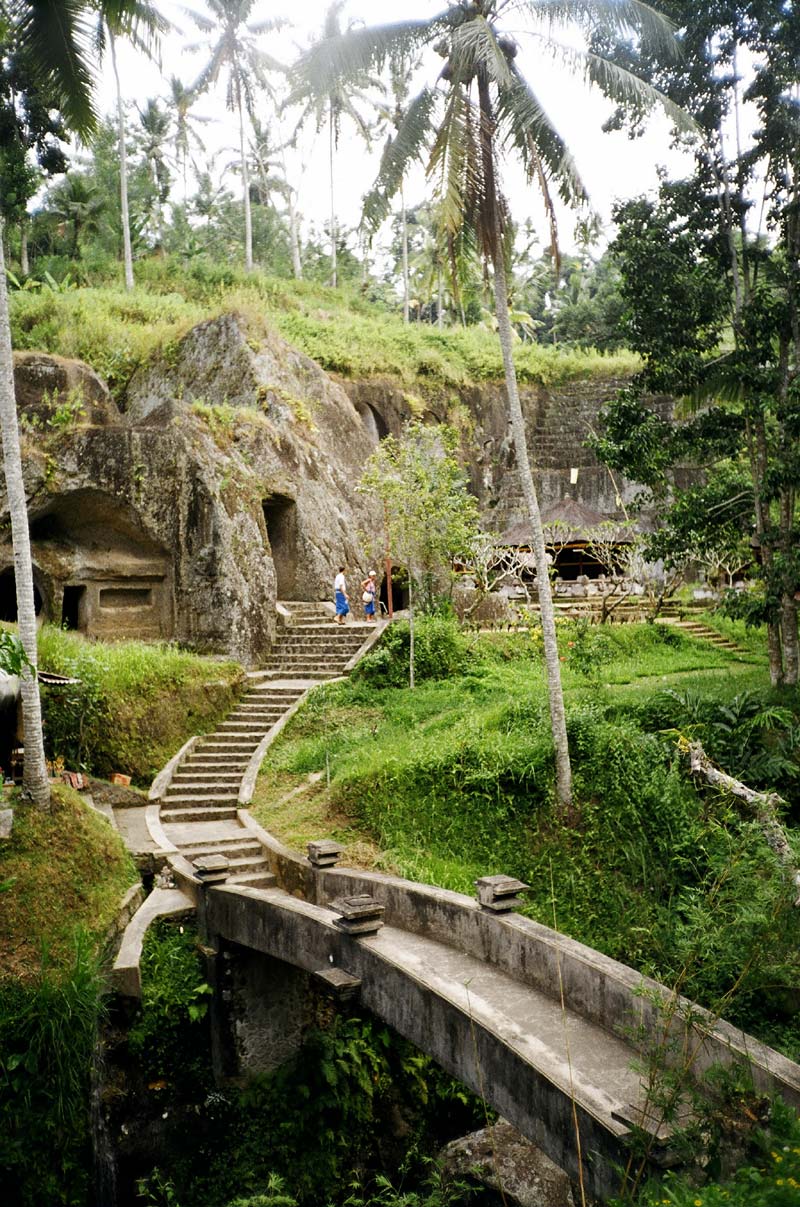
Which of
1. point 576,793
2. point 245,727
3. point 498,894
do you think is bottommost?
point 576,793

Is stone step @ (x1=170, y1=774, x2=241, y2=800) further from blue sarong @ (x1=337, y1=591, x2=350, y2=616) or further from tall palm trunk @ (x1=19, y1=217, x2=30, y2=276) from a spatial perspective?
tall palm trunk @ (x1=19, y1=217, x2=30, y2=276)

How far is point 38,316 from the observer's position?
84.2 ft

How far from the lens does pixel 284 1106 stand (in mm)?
10609

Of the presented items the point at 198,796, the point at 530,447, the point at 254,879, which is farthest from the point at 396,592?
the point at 254,879

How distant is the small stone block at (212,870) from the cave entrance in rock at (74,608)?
28.6ft

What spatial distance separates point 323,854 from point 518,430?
6150 mm

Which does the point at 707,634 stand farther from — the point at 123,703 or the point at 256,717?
the point at 123,703

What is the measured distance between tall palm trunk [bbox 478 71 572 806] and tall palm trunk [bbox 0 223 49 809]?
6.11 meters

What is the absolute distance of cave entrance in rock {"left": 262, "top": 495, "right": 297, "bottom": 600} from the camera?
73.2 ft

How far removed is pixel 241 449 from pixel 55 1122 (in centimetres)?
1484

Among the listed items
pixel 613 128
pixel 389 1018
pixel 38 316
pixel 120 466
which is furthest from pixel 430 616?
pixel 38 316

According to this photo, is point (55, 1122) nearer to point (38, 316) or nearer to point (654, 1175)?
point (654, 1175)

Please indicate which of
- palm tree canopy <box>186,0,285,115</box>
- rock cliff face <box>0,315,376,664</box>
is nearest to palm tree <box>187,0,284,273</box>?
palm tree canopy <box>186,0,285,115</box>

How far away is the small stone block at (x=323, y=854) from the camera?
1138cm
